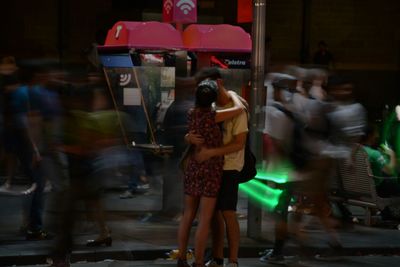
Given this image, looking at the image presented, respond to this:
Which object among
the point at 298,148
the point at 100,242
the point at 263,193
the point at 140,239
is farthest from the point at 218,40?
the point at 100,242

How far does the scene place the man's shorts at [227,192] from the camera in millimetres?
7602

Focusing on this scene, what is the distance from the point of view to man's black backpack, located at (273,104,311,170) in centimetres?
829

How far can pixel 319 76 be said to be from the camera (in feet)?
34.6

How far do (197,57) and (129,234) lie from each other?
313cm

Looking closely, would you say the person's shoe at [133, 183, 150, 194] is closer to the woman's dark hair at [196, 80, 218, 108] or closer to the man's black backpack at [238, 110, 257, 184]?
the man's black backpack at [238, 110, 257, 184]

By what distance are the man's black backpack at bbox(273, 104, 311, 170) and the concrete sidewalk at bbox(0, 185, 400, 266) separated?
821mm

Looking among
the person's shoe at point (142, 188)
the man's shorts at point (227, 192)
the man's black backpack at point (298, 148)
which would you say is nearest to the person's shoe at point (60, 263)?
the man's shorts at point (227, 192)

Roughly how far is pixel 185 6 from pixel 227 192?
178 inches

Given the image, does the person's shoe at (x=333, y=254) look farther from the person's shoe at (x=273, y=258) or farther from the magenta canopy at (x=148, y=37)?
the magenta canopy at (x=148, y=37)

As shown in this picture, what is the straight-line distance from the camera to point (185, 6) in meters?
11.5

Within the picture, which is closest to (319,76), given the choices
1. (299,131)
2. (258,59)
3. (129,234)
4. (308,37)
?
(258,59)

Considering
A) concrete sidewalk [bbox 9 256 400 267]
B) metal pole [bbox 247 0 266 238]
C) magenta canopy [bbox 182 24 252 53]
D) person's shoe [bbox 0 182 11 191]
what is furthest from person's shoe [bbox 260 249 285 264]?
person's shoe [bbox 0 182 11 191]

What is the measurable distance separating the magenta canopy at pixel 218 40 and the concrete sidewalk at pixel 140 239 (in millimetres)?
2178

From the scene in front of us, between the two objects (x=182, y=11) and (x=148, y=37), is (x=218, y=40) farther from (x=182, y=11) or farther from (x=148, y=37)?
(x=148, y=37)
